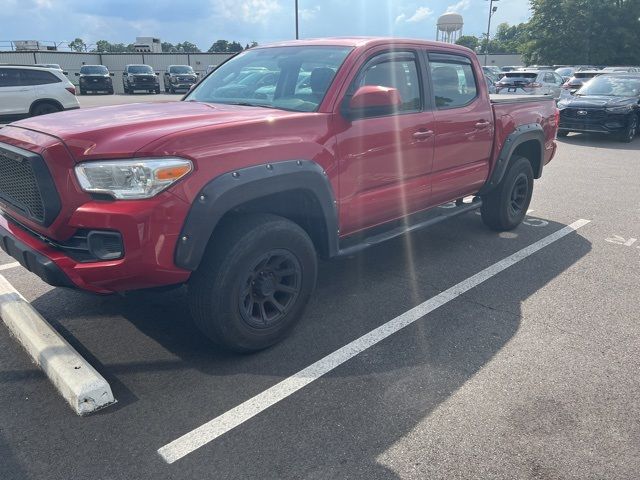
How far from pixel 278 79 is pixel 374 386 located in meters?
2.33

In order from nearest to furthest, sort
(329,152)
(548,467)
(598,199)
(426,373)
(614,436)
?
(548,467) → (614,436) → (426,373) → (329,152) → (598,199)

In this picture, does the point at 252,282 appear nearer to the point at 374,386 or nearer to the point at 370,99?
the point at 374,386

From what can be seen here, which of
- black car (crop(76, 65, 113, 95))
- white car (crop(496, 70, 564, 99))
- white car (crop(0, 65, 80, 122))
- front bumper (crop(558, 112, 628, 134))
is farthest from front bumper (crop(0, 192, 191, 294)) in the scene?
black car (crop(76, 65, 113, 95))

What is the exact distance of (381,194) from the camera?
3.85m

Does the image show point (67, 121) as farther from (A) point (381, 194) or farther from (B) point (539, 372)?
(B) point (539, 372)

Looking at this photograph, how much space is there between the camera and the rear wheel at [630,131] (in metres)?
12.7

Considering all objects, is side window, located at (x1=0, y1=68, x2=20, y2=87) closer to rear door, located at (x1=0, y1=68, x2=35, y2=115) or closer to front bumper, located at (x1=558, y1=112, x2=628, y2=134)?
rear door, located at (x1=0, y1=68, x2=35, y2=115)

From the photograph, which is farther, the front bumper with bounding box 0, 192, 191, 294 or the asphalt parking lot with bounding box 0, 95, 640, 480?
the front bumper with bounding box 0, 192, 191, 294

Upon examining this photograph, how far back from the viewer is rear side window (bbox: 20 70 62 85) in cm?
1367

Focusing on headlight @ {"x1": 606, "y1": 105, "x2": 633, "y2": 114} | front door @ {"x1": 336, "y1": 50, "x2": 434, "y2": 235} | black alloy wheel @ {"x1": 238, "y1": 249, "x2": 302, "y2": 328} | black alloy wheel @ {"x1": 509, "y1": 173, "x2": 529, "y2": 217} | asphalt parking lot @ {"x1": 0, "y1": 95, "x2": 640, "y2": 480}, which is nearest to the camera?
asphalt parking lot @ {"x1": 0, "y1": 95, "x2": 640, "y2": 480}

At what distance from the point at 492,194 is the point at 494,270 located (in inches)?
47.7

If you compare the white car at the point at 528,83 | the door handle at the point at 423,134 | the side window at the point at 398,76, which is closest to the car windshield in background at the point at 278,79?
the side window at the point at 398,76

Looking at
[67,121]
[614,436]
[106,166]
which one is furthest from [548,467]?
[67,121]

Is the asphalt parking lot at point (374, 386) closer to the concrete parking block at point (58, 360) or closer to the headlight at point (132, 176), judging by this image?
the concrete parking block at point (58, 360)
